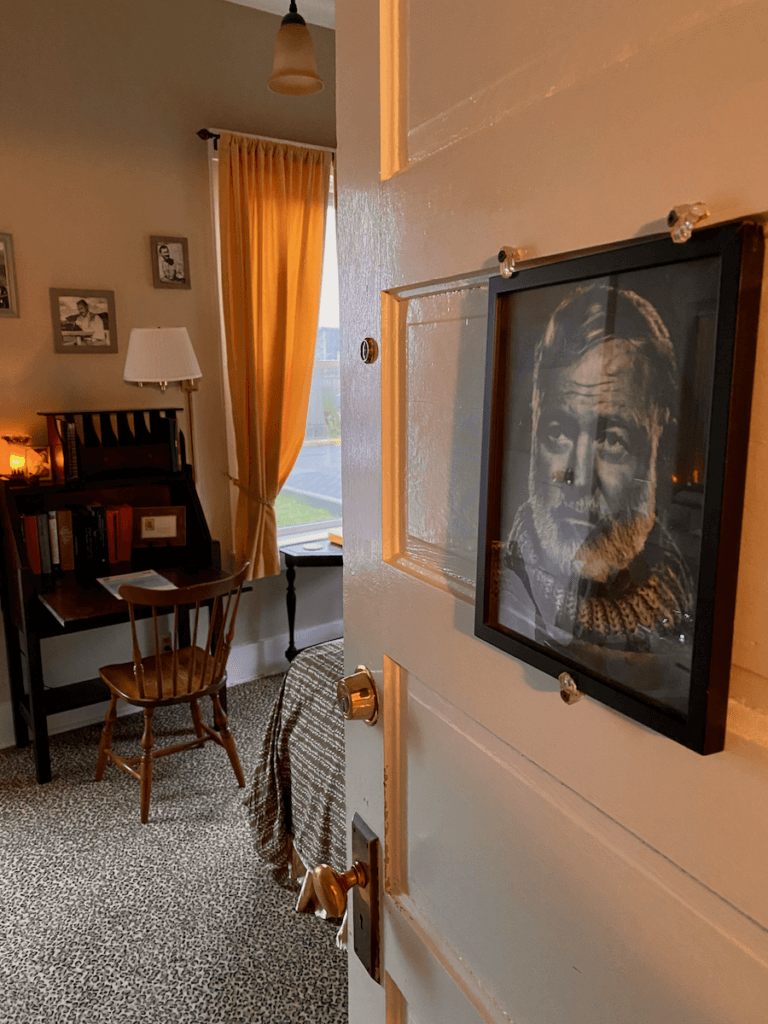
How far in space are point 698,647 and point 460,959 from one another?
1.58 ft

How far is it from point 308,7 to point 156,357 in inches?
76.2

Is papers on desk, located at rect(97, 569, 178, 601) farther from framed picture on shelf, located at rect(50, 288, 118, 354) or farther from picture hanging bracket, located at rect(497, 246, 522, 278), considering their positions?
picture hanging bracket, located at rect(497, 246, 522, 278)

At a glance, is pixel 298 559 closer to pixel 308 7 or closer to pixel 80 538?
pixel 80 538

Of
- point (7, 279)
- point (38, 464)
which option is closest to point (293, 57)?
point (7, 279)

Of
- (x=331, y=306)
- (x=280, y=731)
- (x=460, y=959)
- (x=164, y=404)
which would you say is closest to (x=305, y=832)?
(x=280, y=731)

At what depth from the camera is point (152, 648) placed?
139 inches

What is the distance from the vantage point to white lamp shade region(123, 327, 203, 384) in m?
2.92

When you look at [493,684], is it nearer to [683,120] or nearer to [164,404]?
[683,120]

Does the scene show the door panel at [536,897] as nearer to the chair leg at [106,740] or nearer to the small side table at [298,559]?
the chair leg at [106,740]

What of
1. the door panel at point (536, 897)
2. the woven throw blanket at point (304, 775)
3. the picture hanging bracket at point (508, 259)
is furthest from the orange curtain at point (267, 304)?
the picture hanging bracket at point (508, 259)

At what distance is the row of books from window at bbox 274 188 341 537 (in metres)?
0.98

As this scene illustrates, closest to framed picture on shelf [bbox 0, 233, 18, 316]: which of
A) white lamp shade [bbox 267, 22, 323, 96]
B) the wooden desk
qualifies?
the wooden desk

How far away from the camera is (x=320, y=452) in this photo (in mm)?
4156

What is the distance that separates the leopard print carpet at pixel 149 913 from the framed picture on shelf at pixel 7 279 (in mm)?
1861
